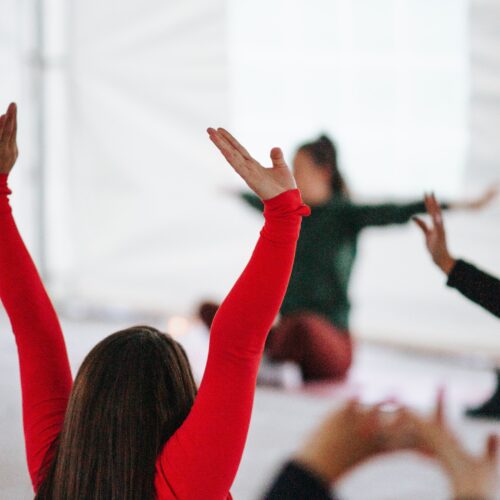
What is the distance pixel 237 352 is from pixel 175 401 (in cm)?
10

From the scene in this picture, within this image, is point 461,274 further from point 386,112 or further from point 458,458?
point 386,112

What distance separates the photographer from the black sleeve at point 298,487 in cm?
80

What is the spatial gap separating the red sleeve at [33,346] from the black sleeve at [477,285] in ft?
1.49

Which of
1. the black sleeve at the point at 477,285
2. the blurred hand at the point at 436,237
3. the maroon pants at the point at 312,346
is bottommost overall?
the maroon pants at the point at 312,346

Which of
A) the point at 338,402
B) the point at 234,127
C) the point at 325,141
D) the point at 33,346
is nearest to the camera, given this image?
the point at 33,346

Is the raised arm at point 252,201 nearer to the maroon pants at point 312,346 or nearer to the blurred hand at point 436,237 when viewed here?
the maroon pants at point 312,346

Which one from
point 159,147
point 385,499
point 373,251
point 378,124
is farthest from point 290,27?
point 385,499

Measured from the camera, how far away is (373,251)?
249 cm

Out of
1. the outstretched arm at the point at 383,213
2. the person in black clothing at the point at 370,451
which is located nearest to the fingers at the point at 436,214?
the person in black clothing at the point at 370,451

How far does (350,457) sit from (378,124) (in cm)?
173

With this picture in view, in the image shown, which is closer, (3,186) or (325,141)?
(3,186)

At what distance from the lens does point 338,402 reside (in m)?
1.81

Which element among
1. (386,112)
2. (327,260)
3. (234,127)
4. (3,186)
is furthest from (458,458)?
(234,127)

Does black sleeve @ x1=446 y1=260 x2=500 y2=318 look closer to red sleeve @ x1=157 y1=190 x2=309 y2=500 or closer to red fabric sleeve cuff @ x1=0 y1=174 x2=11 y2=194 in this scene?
red sleeve @ x1=157 y1=190 x2=309 y2=500
